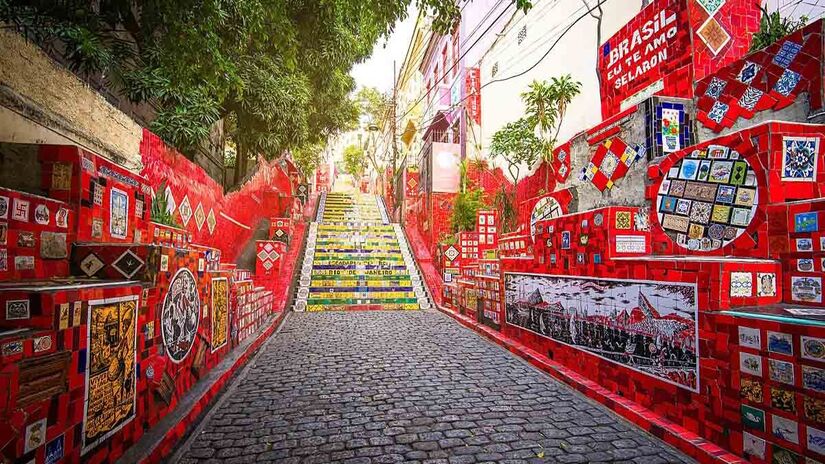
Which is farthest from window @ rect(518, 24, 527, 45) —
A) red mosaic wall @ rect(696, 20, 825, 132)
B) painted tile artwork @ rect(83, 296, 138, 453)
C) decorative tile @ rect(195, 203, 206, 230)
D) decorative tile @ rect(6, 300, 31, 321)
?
decorative tile @ rect(6, 300, 31, 321)

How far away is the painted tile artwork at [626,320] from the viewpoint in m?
3.08

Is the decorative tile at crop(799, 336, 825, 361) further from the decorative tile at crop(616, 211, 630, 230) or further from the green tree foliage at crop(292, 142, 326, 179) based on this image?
the green tree foliage at crop(292, 142, 326, 179)

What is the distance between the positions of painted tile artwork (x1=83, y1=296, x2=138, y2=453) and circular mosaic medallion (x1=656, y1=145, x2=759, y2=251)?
4548mm

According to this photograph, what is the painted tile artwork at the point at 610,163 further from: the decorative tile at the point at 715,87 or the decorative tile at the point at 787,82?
the decorative tile at the point at 787,82

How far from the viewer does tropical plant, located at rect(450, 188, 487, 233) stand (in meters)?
11.9

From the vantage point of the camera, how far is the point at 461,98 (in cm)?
1581

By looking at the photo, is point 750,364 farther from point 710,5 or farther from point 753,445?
point 710,5

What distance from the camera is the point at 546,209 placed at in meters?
6.99

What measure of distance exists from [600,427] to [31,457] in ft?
11.8

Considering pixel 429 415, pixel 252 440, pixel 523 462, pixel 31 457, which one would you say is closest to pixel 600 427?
pixel 523 462

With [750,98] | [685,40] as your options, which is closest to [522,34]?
[685,40]

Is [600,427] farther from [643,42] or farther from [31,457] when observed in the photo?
[643,42]

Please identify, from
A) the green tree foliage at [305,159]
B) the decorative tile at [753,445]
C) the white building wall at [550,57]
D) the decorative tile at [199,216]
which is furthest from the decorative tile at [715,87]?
the green tree foliage at [305,159]

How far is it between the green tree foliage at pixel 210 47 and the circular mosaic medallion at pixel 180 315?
2108 mm
